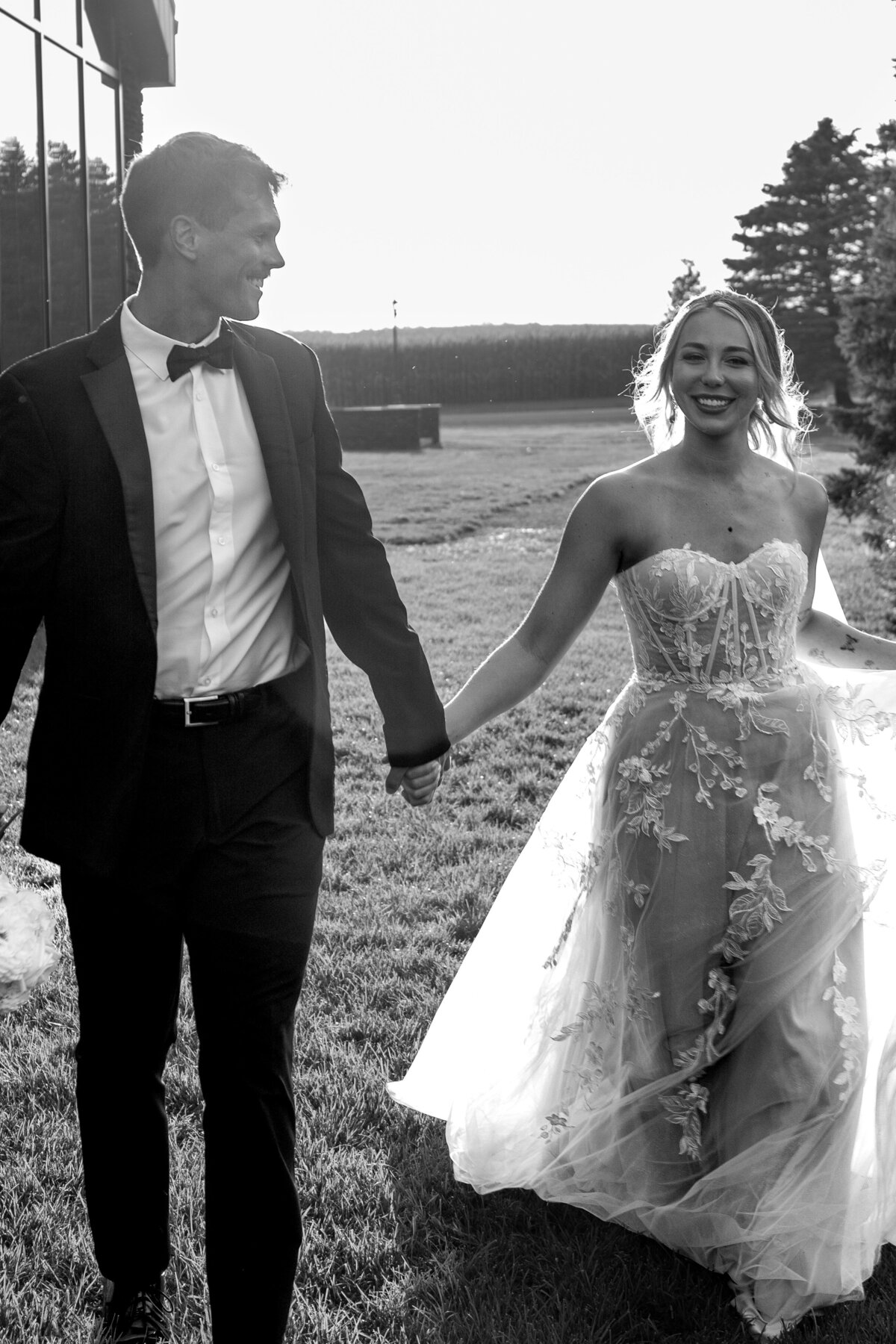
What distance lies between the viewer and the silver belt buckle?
8.87 feet

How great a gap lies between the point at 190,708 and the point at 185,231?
3.13ft

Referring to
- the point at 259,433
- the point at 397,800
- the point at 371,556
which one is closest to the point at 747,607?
the point at 371,556

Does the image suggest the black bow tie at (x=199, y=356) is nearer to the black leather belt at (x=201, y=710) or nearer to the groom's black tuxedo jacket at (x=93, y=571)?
the groom's black tuxedo jacket at (x=93, y=571)

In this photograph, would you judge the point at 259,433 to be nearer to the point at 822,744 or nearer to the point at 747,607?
the point at 747,607

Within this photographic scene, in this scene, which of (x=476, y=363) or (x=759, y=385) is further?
(x=476, y=363)

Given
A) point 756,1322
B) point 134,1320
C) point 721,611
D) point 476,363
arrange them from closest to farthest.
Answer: point 134,1320 → point 756,1322 → point 721,611 → point 476,363

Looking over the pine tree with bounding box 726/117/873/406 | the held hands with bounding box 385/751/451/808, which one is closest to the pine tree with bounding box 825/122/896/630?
the held hands with bounding box 385/751/451/808

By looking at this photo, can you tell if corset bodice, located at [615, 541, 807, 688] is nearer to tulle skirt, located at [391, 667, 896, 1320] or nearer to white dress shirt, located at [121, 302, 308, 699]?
tulle skirt, located at [391, 667, 896, 1320]

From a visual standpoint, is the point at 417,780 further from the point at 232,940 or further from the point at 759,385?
the point at 759,385

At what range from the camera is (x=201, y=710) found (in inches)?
107

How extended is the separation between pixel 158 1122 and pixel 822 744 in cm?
192

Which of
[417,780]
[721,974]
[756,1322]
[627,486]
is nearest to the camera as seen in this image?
[756,1322]

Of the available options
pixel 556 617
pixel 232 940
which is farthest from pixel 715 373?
pixel 232 940

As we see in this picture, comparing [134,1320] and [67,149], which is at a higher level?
[67,149]
